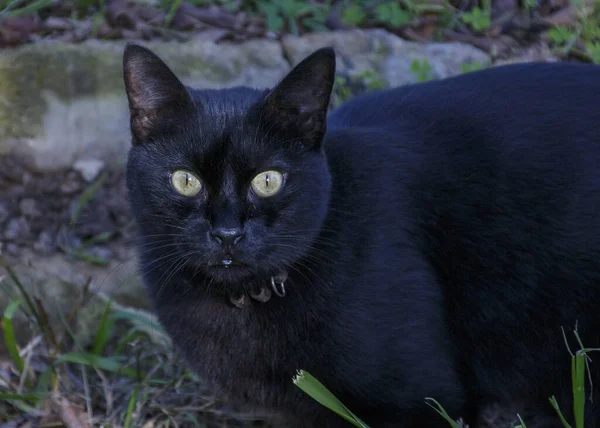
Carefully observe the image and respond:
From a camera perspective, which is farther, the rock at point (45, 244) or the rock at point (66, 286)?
the rock at point (45, 244)

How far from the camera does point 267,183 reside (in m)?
2.11

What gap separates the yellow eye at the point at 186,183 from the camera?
2.09 meters

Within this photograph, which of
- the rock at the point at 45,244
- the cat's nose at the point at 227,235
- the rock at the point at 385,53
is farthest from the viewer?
the rock at the point at 385,53

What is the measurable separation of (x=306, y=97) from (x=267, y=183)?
0.80ft

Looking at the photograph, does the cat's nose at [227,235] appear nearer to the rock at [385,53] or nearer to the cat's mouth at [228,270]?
the cat's mouth at [228,270]

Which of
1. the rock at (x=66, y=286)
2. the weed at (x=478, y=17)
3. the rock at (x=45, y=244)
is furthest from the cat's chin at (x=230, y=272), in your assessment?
the weed at (x=478, y=17)

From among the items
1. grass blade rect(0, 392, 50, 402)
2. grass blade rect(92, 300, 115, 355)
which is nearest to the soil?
grass blade rect(92, 300, 115, 355)

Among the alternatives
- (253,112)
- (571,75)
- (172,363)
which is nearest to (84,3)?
(172,363)

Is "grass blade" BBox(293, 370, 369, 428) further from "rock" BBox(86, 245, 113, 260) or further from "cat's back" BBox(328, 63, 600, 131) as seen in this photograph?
"rock" BBox(86, 245, 113, 260)

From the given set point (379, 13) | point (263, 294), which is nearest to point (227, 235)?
point (263, 294)

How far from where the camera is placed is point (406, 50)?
397 cm

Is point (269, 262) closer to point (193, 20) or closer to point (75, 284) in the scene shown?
point (75, 284)

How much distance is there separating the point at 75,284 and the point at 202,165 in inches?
57.9

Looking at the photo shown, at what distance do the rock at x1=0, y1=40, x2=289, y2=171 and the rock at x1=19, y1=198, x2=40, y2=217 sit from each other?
16 centimetres
